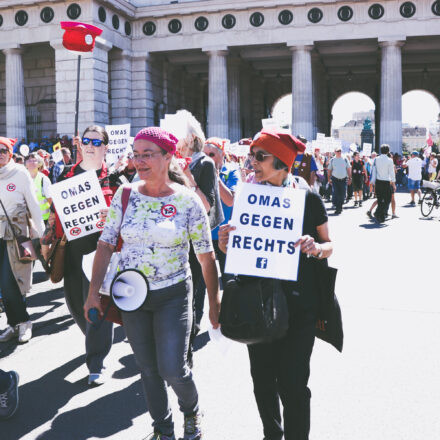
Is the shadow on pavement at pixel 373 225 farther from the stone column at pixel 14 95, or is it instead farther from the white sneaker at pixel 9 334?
the stone column at pixel 14 95

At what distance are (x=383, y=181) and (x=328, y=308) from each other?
43.6ft

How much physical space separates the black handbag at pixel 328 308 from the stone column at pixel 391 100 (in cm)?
3173

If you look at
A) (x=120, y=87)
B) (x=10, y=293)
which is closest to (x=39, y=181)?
(x=10, y=293)

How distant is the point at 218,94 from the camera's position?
113ft

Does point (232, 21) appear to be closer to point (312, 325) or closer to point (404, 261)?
point (404, 261)

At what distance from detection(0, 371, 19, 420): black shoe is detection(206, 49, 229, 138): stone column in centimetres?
3099

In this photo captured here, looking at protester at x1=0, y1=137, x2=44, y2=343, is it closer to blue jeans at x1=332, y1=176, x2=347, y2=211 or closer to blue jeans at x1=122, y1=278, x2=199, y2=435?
blue jeans at x1=122, y1=278, x2=199, y2=435

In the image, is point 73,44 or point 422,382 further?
point 73,44

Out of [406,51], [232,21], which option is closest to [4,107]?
[232,21]

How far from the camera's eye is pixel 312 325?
314cm

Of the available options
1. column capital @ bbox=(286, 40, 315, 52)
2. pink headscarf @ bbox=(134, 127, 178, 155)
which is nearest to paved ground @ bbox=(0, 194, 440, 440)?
pink headscarf @ bbox=(134, 127, 178, 155)

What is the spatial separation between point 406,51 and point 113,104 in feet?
59.9

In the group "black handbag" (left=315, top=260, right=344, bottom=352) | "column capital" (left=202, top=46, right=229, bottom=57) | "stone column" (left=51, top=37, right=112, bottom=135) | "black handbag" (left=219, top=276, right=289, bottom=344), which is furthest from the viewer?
"column capital" (left=202, top=46, right=229, bottom=57)

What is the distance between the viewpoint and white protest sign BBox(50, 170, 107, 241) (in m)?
4.68
